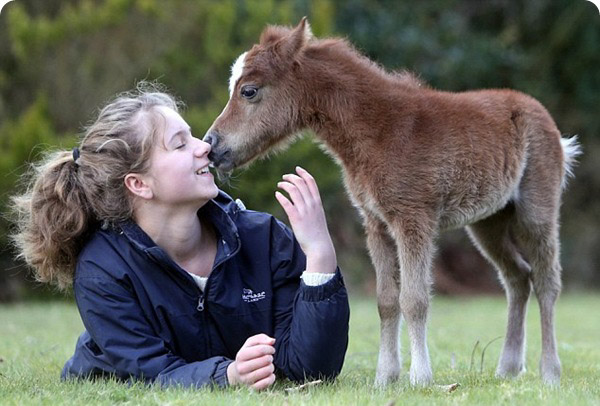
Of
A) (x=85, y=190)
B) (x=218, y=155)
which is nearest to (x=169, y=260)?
(x=85, y=190)

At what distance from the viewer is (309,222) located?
477cm

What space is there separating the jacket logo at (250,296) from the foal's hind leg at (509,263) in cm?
198

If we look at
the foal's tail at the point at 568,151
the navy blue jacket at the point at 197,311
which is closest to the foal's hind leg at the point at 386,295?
the navy blue jacket at the point at 197,311

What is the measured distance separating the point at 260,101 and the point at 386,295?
1.41 m

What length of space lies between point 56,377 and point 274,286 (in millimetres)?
1369

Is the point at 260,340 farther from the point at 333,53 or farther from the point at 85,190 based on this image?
the point at 333,53

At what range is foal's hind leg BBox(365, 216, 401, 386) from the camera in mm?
5363

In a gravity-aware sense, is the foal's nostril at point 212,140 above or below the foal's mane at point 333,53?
below

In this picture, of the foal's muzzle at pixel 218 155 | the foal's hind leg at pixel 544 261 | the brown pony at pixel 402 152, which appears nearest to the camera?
the brown pony at pixel 402 152

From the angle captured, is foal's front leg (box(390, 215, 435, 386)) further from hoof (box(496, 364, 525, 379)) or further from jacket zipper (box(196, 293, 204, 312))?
jacket zipper (box(196, 293, 204, 312))

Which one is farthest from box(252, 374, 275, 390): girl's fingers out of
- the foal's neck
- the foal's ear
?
the foal's ear

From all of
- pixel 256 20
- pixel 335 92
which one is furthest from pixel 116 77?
pixel 335 92

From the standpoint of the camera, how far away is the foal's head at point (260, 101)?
5.54 m

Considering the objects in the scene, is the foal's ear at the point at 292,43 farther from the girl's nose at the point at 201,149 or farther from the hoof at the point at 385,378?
the hoof at the point at 385,378
